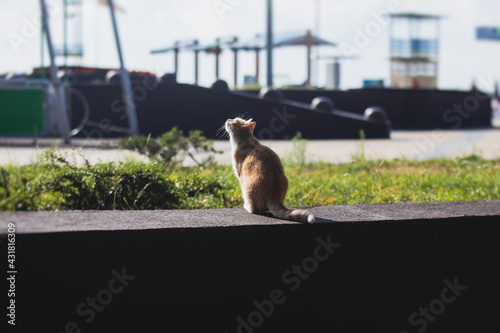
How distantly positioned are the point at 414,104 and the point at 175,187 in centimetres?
2306

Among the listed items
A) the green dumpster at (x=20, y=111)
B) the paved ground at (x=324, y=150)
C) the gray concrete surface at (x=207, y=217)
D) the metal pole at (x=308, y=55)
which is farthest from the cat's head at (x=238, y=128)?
the metal pole at (x=308, y=55)

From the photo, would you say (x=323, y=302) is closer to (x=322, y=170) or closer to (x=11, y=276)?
(x=11, y=276)

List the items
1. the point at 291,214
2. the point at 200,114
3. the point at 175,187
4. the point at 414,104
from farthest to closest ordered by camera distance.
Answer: the point at 414,104 → the point at 200,114 → the point at 175,187 → the point at 291,214

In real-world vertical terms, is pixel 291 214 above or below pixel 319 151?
above

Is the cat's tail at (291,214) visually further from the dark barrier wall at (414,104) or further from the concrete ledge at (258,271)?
the dark barrier wall at (414,104)

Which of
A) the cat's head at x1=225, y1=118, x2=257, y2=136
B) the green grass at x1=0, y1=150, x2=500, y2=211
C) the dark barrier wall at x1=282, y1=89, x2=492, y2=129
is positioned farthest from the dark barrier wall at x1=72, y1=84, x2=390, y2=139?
the cat's head at x1=225, y1=118, x2=257, y2=136

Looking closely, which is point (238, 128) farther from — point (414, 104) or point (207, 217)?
point (414, 104)

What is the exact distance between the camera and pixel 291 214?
3.18 m

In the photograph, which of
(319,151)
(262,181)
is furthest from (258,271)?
(319,151)

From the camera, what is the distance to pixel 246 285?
307cm

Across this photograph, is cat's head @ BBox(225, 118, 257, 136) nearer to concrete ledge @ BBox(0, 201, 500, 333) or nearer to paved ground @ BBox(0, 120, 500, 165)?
concrete ledge @ BBox(0, 201, 500, 333)

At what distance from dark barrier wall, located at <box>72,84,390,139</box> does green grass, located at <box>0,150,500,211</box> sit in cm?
972

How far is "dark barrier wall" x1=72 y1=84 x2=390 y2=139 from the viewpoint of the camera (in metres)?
17.0

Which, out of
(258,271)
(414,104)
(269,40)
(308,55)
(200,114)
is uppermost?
(308,55)
